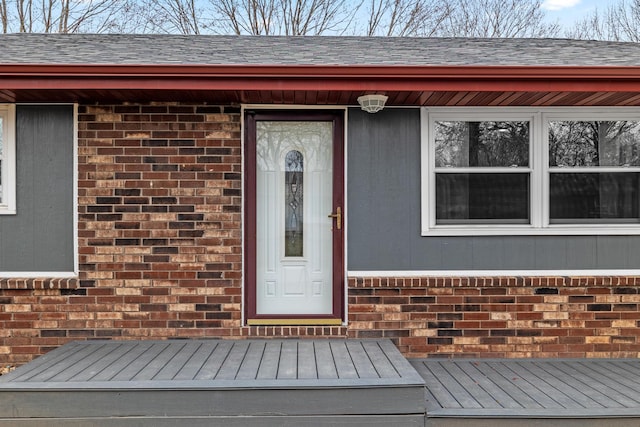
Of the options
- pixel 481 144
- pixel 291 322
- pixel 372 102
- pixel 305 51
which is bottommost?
pixel 291 322

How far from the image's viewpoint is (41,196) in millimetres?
4543

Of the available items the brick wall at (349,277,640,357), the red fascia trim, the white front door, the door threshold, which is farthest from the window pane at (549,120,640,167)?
the door threshold

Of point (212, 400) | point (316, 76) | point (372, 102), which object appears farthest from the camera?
point (372, 102)

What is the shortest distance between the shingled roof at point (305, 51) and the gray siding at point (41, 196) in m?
0.57

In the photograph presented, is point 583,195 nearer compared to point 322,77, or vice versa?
point 322,77

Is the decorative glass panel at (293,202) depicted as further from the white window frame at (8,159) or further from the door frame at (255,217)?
the white window frame at (8,159)

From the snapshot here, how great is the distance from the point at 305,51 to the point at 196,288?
249 centimetres

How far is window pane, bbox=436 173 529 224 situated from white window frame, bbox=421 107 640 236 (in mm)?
Result: 59


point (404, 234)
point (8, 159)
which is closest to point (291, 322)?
point (404, 234)

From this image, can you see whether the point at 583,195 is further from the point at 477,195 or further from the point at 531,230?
the point at 477,195

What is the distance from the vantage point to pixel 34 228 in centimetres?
455

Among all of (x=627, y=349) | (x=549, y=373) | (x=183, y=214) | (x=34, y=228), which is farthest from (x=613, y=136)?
(x=34, y=228)

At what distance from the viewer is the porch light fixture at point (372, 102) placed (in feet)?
14.0

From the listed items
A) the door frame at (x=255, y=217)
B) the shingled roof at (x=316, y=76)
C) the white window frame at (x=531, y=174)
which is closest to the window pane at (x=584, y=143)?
the white window frame at (x=531, y=174)
